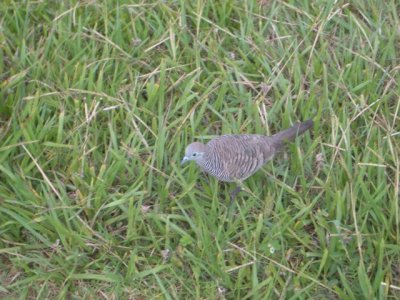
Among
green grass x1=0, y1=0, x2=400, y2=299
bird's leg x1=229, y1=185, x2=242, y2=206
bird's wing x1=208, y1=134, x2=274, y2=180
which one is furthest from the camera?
bird's leg x1=229, y1=185, x2=242, y2=206

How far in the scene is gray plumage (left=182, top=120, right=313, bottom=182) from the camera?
364cm

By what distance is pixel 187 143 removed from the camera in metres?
4.05

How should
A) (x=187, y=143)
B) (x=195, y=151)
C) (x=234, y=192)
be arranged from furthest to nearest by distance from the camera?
(x=187, y=143) < (x=234, y=192) < (x=195, y=151)

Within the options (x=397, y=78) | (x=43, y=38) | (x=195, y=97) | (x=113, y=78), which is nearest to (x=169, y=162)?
(x=195, y=97)

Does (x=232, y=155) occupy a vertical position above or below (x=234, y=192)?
above

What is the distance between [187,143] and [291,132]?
2.19 ft

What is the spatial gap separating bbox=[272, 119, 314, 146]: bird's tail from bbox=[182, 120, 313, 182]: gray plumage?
45 millimetres

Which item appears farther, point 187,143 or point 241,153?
point 187,143

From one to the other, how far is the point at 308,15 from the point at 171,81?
1.14 meters

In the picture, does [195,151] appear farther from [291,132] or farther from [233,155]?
[291,132]

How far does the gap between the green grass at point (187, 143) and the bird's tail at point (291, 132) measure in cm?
10

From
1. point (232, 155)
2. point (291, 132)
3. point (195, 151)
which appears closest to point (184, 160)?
point (195, 151)

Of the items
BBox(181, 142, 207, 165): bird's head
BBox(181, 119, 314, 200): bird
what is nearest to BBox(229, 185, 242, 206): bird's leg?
BBox(181, 119, 314, 200): bird

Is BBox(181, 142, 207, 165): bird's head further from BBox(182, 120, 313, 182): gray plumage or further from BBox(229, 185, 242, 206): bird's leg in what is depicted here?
BBox(229, 185, 242, 206): bird's leg
